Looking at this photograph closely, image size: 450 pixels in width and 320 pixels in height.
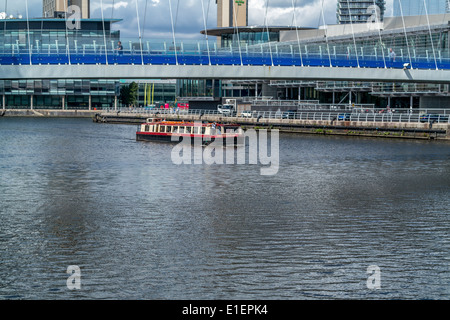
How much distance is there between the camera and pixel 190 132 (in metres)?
50.8

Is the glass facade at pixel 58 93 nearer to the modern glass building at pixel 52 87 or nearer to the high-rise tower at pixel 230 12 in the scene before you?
the modern glass building at pixel 52 87

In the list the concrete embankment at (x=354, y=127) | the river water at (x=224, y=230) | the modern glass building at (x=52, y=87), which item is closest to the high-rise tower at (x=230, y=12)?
the modern glass building at (x=52, y=87)

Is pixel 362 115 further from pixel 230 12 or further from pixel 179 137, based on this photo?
pixel 230 12

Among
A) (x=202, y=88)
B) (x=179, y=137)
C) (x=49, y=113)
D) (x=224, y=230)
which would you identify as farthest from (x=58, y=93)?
(x=224, y=230)

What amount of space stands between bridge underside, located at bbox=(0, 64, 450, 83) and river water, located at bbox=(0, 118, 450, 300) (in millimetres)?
5841

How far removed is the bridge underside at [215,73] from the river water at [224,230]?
5.84 metres

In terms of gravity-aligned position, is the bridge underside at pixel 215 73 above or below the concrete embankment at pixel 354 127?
above

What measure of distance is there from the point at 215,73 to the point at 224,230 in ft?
86.9

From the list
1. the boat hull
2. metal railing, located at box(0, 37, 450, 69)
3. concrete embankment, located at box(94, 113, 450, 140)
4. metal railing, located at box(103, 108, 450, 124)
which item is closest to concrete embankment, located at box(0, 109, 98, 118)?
metal railing, located at box(103, 108, 450, 124)

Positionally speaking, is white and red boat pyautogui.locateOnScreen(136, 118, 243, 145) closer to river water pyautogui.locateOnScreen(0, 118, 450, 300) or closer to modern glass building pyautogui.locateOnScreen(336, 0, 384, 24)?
river water pyautogui.locateOnScreen(0, 118, 450, 300)

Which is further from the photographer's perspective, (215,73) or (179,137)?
(179,137)

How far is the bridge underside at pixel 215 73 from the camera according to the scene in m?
40.2
